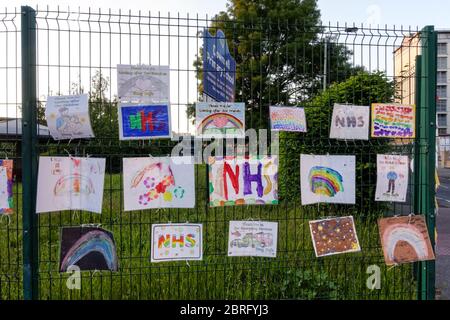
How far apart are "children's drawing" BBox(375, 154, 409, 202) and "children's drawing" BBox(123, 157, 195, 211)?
5.27 feet

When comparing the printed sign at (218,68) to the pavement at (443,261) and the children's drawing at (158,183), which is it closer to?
the children's drawing at (158,183)

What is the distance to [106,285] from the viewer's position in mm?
3852

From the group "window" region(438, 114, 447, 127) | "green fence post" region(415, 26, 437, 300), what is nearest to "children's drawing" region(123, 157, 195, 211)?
"green fence post" region(415, 26, 437, 300)

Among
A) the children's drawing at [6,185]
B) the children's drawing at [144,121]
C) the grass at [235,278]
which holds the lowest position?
the grass at [235,278]

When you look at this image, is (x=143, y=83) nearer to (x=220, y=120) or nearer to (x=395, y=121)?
(x=220, y=120)

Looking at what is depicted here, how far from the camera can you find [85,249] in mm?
3242

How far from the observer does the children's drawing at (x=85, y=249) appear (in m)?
3.23

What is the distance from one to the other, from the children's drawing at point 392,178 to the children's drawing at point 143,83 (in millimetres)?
1897

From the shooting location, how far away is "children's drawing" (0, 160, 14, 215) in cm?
316

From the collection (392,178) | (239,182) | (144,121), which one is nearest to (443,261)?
(392,178)

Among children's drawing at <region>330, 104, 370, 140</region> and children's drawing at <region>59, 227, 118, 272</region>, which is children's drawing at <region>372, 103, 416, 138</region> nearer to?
children's drawing at <region>330, 104, 370, 140</region>

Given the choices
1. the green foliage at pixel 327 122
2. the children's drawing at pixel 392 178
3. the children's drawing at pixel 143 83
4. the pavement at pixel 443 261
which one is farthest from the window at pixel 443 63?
the children's drawing at pixel 143 83
